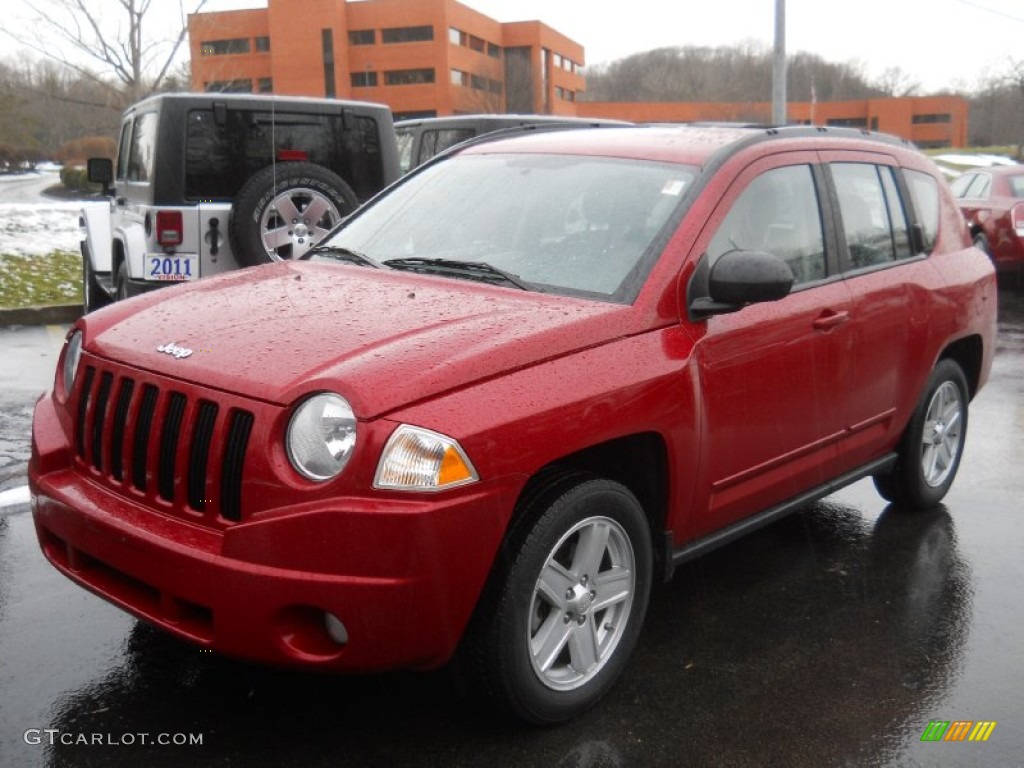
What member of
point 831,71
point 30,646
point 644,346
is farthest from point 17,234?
point 831,71

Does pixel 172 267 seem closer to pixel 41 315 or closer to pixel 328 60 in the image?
pixel 41 315

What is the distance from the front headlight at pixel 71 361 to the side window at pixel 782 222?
7.41ft

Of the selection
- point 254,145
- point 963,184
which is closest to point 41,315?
point 254,145

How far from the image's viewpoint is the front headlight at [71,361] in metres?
3.63

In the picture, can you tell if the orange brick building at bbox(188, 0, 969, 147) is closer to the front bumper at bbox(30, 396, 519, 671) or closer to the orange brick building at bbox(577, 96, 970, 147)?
the orange brick building at bbox(577, 96, 970, 147)

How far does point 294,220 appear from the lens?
24.2 feet

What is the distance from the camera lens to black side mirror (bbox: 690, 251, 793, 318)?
11.4ft

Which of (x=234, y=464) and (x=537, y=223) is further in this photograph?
(x=537, y=223)

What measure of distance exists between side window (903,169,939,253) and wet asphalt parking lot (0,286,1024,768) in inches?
59.8

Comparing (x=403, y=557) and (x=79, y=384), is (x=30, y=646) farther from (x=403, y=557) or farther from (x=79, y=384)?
(x=403, y=557)

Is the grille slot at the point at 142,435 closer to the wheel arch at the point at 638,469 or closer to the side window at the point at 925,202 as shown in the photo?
the wheel arch at the point at 638,469

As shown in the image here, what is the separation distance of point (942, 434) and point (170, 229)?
5.34 metres

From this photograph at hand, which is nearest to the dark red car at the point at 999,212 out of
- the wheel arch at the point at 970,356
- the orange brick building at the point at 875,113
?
the wheel arch at the point at 970,356

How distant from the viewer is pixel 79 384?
3.43 m
